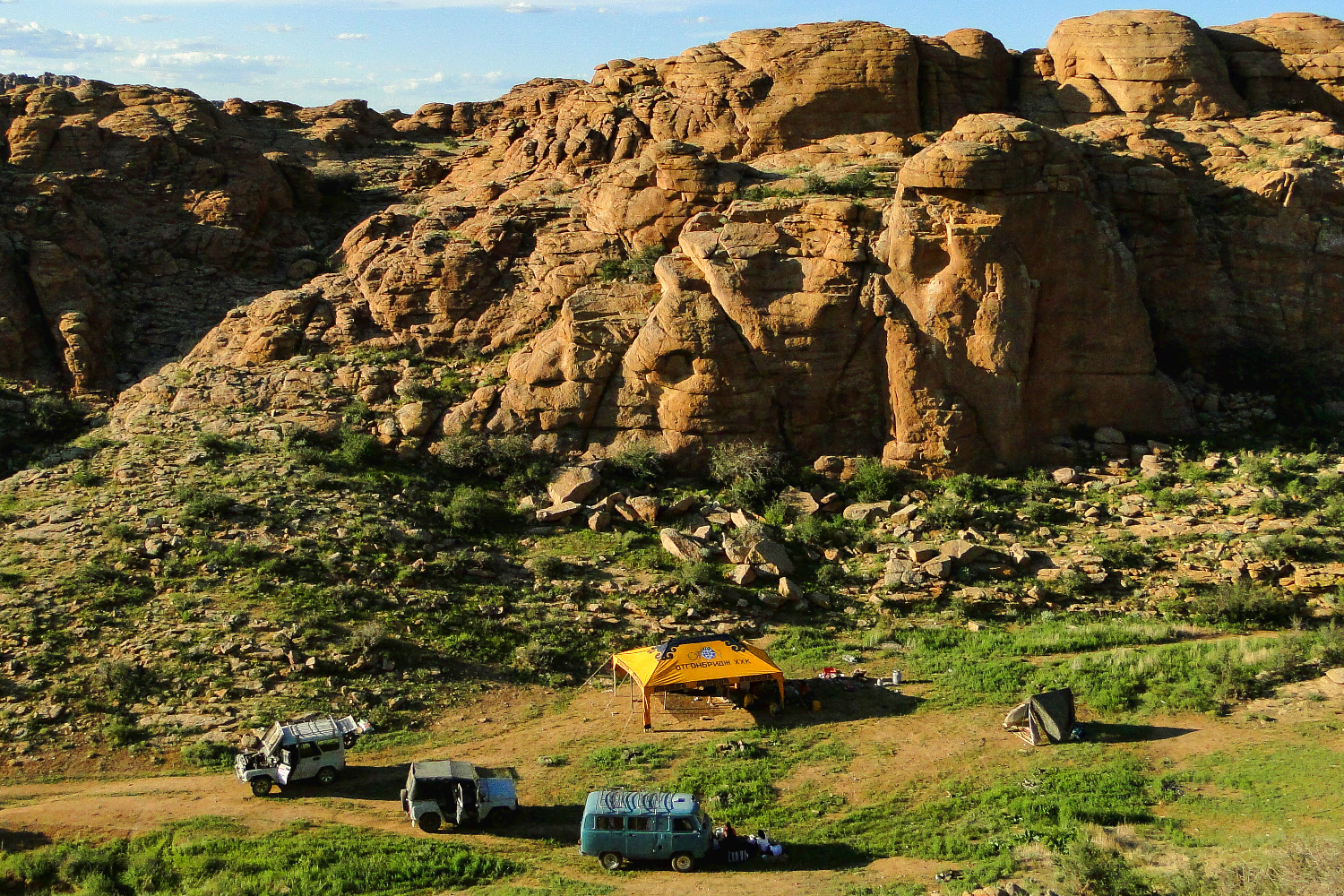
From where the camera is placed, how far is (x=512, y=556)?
2389 cm

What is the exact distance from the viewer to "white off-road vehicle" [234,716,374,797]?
16609mm

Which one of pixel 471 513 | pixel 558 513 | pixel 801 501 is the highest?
pixel 471 513

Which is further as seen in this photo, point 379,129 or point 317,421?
point 379,129

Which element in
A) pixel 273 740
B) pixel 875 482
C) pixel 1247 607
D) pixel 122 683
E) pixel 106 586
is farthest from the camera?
pixel 875 482

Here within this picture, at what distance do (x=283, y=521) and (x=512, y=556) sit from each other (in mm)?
4692

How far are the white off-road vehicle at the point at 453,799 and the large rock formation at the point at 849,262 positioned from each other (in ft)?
37.2

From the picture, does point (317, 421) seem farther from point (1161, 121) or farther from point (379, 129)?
point (1161, 121)

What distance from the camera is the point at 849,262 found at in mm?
26281

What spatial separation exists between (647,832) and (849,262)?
15594mm

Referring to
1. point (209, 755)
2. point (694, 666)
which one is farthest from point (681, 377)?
point (209, 755)

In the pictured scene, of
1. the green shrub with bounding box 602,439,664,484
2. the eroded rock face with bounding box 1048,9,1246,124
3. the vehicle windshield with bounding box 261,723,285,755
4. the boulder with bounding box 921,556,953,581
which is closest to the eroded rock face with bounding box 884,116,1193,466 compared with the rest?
the boulder with bounding box 921,556,953,581

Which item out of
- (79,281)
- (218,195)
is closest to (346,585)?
(79,281)

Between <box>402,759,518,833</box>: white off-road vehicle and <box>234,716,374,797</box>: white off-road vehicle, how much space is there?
166 centimetres

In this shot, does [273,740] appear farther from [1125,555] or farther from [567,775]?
[1125,555]
